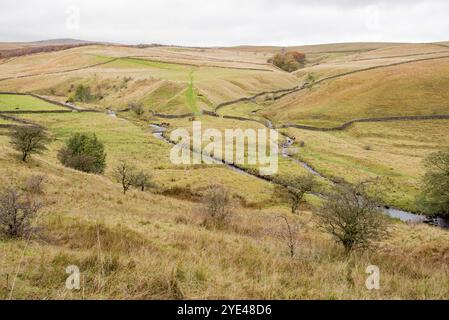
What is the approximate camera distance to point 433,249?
23.1 m

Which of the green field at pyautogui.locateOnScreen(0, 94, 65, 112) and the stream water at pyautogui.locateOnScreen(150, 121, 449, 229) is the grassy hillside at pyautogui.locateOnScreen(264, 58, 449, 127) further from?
the green field at pyautogui.locateOnScreen(0, 94, 65, 112)

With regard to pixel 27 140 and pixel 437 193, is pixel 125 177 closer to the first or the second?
pixel 27 140

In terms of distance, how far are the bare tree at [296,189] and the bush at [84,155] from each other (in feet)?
77.3

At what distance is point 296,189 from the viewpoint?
46.8 meters

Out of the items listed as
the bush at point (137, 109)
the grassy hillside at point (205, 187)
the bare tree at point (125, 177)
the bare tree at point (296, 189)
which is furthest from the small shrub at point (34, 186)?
the bush at point (137, 109)

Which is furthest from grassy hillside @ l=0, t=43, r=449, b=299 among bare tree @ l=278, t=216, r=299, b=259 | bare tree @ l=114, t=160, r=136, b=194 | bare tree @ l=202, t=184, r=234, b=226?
bare tree @ l=114, t=160, r=136, b=194

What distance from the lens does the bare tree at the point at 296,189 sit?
43.0 meters

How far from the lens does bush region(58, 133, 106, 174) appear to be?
150 feet

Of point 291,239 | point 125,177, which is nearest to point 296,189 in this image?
point 125,177

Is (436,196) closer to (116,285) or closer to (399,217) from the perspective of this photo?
(399,217)

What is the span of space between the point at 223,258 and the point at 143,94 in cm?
11792

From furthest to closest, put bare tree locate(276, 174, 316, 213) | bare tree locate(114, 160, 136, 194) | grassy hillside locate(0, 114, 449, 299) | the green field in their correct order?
the green field, bare tree locate(276, 174, 316, 213), bare tree locate(114, 160, 136, 194), grassy hillside locate(0, 114, 449, 299)

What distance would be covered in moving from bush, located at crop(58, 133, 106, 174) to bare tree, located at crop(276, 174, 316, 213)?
23.6m
